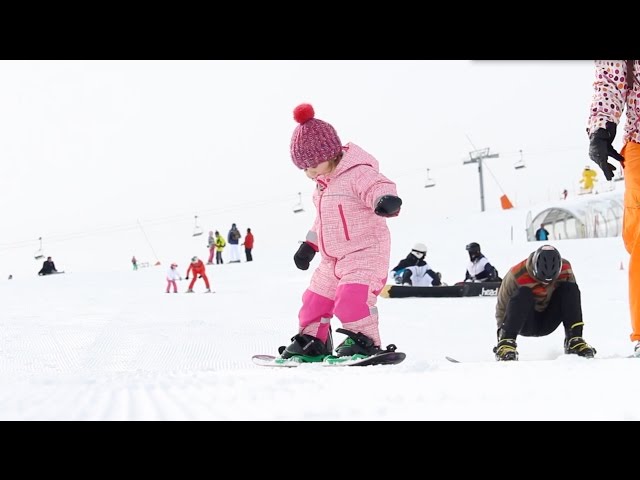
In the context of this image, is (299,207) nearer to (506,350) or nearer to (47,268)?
(47,268)

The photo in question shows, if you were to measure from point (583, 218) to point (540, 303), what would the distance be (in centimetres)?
1826

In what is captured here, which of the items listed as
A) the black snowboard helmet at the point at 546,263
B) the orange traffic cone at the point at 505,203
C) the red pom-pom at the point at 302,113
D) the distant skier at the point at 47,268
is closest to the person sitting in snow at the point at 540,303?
the black snowboard helmet at the point at 546,263

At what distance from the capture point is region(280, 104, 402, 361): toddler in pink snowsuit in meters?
2.98

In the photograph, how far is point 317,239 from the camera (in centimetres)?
345

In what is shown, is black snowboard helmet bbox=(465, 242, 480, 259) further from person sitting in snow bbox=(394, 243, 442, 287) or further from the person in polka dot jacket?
the person in polka dot jacket

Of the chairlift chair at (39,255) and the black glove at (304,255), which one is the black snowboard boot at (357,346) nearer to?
the black glove at (304,255)

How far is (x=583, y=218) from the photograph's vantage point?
20.2 meters

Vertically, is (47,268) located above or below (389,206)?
below

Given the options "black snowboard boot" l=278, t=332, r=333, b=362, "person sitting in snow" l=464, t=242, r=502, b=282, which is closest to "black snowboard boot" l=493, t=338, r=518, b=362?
"black snowboard boot" l=278, t=332, r=333, b=362

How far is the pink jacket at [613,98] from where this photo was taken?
280 cm

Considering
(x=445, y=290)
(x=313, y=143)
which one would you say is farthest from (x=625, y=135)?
(x=445, y=290)
